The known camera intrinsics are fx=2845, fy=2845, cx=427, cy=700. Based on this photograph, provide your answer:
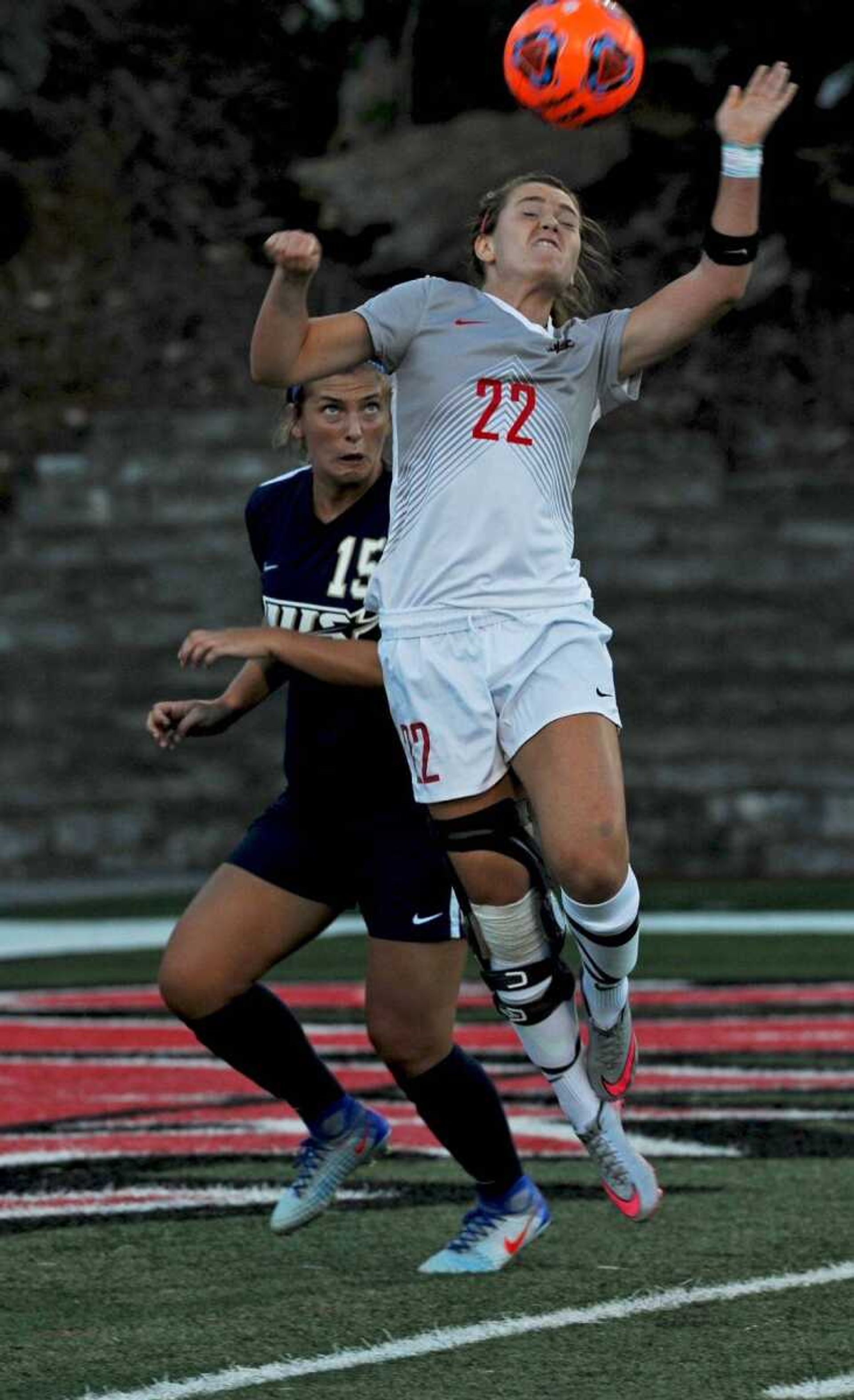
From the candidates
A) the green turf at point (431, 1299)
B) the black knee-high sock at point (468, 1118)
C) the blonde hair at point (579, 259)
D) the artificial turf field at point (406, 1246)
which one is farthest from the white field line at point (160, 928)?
the blonde hair at point (579, 259)

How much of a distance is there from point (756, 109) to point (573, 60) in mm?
589

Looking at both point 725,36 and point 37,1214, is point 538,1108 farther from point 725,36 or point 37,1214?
point 725,36

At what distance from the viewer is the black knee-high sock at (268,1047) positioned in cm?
646

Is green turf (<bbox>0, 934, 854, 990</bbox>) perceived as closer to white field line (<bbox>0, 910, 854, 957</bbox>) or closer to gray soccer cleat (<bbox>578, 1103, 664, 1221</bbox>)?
white field line (<bbox>0, 910, 854, 957</bbox>)

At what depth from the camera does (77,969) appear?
13.7m

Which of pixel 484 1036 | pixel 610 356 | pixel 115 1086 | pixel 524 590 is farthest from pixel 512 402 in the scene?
pixel 484 1036

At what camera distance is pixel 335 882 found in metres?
6.45

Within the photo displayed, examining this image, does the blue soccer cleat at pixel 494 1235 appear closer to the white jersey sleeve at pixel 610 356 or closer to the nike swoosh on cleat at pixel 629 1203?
the nike swoosh on cleat at pixel 629 1203

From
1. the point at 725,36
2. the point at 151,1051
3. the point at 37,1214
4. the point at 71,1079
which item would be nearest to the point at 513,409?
the point at 37,1214

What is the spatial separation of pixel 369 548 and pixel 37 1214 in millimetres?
1794

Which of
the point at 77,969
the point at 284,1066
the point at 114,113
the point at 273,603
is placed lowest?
the point at 77,969

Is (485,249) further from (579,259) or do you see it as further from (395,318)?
(395,318)

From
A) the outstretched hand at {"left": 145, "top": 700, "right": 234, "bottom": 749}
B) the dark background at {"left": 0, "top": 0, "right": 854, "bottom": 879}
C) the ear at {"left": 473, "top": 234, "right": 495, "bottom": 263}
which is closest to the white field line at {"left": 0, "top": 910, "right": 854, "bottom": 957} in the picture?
the dark background at {"left": 0, "top": 0, "right": 854, "bottom": 879}

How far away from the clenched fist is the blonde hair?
0.73m
